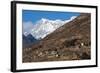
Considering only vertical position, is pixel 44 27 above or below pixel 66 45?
above

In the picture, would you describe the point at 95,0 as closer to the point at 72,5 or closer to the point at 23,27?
the point at 72,5

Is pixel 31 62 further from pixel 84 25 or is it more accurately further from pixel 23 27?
pixel 84 25

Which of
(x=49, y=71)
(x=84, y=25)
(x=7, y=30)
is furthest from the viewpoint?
(x=84, y=25)

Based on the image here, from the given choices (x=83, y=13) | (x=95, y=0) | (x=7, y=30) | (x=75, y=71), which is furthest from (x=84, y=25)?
(x=7, y=30)

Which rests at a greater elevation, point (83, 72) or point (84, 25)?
point (84, 25)

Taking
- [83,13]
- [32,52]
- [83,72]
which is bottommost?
[83,72]

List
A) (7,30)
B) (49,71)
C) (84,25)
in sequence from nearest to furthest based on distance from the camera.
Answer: (7,30)
(49,71)
(84,25)

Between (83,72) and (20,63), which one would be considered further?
(83,72)
